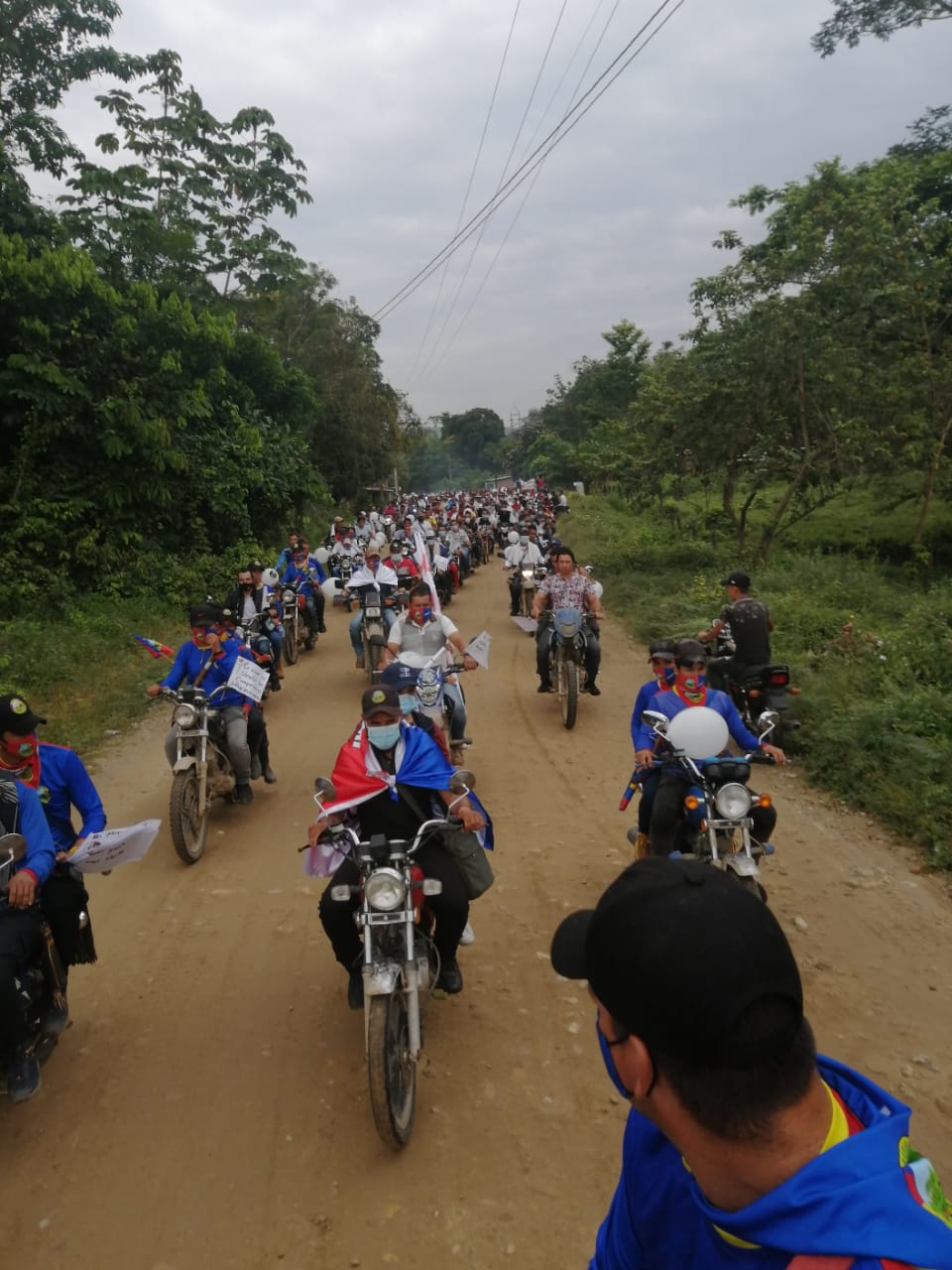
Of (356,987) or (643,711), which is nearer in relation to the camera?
(356,987)

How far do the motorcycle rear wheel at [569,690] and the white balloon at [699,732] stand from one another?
4354 millimetres

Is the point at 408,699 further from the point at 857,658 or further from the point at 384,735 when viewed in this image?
the point at 857,658

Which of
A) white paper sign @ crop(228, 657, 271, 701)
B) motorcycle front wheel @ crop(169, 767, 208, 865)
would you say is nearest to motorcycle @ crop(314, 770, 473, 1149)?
motorcycle front wheel @ crop(169, 767, 208, 865)

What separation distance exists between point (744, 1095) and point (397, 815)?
2.87 metres

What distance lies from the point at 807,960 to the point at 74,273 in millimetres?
13078

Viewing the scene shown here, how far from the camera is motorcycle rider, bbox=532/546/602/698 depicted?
919 centimetres

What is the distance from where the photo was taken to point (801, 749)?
7.56m

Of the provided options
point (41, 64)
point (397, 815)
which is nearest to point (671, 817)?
point (397, 815)

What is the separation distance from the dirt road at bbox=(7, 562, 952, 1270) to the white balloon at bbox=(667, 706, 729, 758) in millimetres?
1319

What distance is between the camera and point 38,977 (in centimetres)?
352

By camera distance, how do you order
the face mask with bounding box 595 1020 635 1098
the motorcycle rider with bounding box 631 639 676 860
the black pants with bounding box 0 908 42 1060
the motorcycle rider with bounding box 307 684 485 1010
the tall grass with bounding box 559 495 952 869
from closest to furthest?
the face mask with bounding box 595 1020 635 1098
the black pants with bounding box 0 908 42 1060
the motorcycle rider with bounding box 307 684 485 1010
the motorcycle rider with bounding box 631 639 676 860
the tall grass with bounding box 559 495 952 869

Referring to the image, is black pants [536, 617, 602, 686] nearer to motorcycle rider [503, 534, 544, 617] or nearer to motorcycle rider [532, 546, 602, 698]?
motorcycle rider [532, 546, 602, 698]

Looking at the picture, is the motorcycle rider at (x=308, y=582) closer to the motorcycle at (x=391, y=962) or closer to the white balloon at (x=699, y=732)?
the white balloon at (x=699, y=732)

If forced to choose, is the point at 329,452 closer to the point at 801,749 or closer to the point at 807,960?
the point at 801,749
